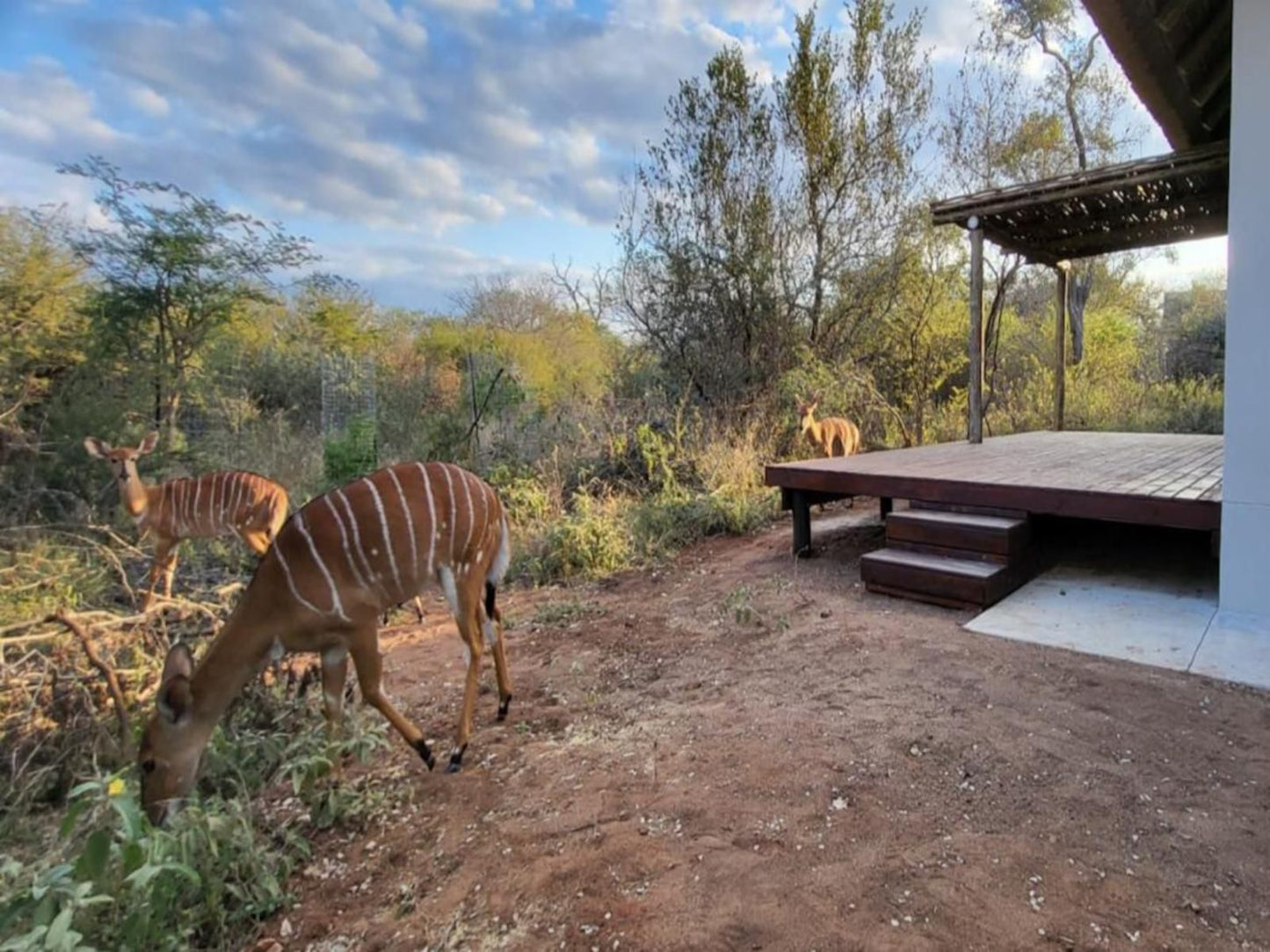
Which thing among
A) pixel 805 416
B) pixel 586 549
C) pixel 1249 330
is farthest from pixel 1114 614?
pixel 805 416

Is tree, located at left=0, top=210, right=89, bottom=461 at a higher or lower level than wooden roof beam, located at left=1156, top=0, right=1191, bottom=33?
lower

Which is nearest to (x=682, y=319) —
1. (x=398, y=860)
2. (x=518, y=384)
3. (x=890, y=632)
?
(x=518, y=384)

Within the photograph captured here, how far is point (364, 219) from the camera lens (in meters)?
10.1

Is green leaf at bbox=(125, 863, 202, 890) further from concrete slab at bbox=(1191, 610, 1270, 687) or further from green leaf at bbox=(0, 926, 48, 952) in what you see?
concrete slab at bbox=(1191, 610, 1270, 687)

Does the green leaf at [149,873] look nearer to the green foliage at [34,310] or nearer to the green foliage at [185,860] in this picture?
the green foliage at [185,860]

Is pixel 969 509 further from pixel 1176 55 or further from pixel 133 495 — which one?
pixel 133 495

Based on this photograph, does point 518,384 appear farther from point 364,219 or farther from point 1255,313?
point 1255,313

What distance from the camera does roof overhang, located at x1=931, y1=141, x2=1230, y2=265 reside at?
5055 mm

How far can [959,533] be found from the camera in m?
3.85

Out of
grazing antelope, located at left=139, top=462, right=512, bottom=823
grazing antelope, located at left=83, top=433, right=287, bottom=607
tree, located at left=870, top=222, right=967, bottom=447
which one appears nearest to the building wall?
grazing antelope, located at left=139, top=462, right=512, bottom=823

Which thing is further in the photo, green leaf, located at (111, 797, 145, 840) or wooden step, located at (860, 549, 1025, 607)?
wooden step, located at (860, 549, 1025, 607)

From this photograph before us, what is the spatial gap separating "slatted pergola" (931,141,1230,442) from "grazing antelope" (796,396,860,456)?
142 centimetres

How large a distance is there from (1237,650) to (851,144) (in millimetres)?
8223

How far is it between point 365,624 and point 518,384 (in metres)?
→ 7.23
